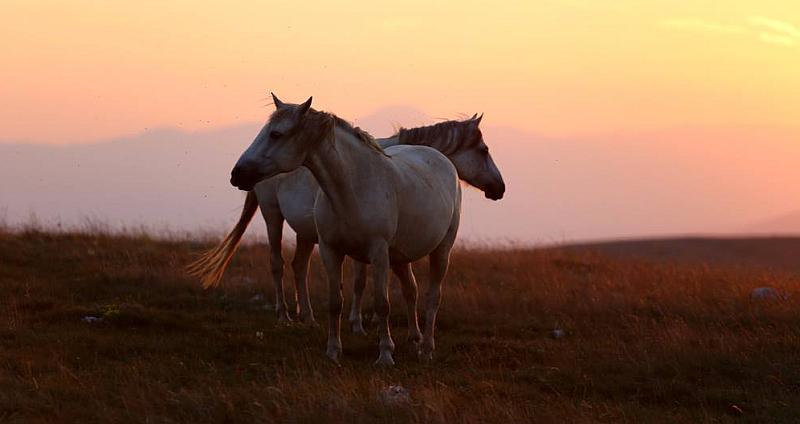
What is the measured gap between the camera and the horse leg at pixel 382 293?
909 cm

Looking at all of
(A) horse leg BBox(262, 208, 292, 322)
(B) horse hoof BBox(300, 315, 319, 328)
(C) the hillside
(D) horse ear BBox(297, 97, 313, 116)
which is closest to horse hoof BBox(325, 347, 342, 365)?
(B) horse hoof BBox(300, 315, 319, 328)

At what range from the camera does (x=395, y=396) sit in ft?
24.2

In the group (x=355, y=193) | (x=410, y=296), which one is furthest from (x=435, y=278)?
(x=355, y=193)

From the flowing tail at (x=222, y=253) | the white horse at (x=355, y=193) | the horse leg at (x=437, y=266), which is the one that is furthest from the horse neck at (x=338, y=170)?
the flowing tail at (x=222, y=253)

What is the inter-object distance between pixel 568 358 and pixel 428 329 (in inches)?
56.3

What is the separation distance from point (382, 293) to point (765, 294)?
7.08 m

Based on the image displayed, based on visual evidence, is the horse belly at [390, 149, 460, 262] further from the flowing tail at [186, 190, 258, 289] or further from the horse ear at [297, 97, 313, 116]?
the flowing tail at [186, 190, 258, 289]

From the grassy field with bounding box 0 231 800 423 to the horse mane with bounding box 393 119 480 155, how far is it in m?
2.19

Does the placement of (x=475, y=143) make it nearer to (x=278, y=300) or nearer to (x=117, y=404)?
(x=278, y=300)

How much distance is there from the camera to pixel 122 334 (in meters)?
10.8

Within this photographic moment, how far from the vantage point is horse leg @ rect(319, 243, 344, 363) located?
932cm

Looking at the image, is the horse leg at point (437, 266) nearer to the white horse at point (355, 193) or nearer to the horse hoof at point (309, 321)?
the white horse at point (355, 193)

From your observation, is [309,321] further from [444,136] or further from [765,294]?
[765,294]

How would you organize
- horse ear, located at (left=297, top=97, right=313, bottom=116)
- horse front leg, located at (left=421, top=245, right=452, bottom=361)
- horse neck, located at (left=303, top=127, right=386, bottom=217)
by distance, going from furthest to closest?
horse front leg, located at (left=421, top=245, right=452, bottom=361) < horse neck, located at (left=303, top=127, right=386, bottom=217) < horse ear, located at (left=297, top=97, right=313, bottom=116)
